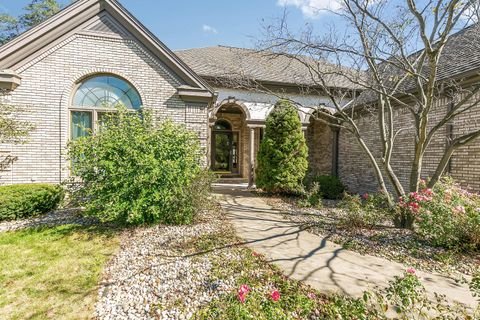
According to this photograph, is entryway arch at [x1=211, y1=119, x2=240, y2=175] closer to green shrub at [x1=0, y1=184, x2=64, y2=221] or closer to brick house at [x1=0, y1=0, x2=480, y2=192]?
brick house at [x1=0, y1=0, x2=480, y2=192]

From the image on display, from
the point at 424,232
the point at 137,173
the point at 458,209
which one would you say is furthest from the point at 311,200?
the point at 137,173

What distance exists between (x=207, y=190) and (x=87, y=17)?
693cm

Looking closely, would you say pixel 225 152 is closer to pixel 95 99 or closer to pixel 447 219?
pixel 95 99

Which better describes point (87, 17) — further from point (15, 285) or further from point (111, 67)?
point (15, 285)

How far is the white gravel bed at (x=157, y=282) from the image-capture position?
2.80 meters

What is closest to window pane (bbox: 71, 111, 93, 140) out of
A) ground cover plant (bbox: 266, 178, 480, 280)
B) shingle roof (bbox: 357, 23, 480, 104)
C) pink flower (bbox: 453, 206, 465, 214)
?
ground cover plant (bbox: 266, 178, 480, 280)

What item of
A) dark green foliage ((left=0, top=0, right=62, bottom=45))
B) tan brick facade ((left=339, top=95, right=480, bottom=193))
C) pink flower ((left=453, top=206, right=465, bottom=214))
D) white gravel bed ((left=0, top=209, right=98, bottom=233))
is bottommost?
white gravel bed ((left=0, top=209, right=98, bottom=233))

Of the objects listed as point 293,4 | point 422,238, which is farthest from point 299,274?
point 293,4

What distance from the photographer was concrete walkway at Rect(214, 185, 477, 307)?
3.22 metres

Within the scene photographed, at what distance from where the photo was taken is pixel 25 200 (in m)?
6.20

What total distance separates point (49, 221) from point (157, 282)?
4419 mm

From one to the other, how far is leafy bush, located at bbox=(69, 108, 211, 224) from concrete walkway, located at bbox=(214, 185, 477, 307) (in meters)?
1.68

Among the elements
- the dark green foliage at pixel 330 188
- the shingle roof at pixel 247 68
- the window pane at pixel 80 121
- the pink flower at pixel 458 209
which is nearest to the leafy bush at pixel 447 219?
the pink flower at pixel 458 209

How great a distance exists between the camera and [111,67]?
8.02 metres
